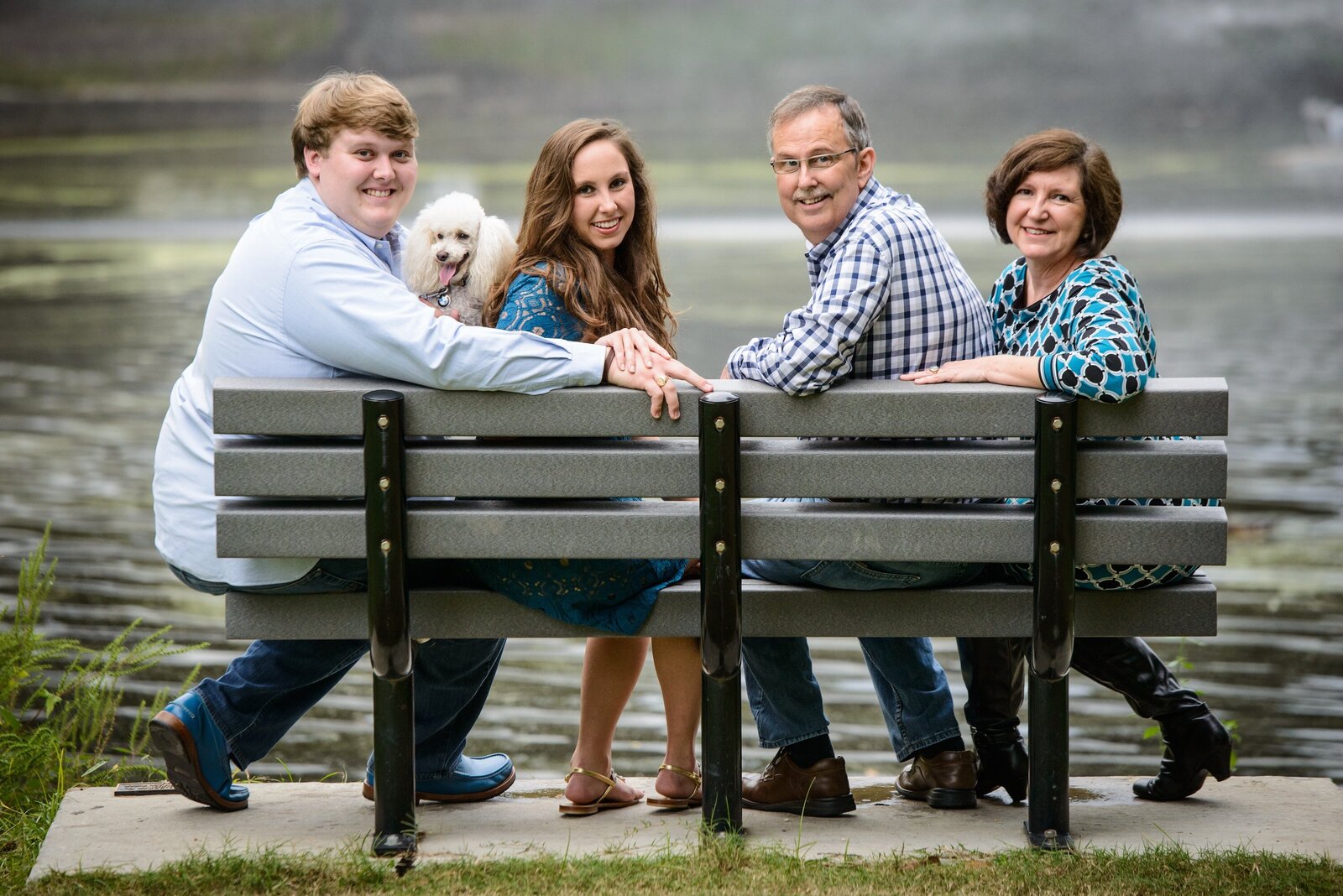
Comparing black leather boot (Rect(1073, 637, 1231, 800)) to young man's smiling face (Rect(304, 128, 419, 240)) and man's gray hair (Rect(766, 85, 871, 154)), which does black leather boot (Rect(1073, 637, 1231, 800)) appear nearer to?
man's gray hair (Rect(766, 85, 871, 154))

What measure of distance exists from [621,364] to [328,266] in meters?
0.64

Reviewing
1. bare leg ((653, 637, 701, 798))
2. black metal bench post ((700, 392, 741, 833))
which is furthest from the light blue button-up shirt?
bare leg ((653, 637, 701, 798))

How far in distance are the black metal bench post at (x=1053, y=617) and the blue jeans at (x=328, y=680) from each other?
1221 millimetres

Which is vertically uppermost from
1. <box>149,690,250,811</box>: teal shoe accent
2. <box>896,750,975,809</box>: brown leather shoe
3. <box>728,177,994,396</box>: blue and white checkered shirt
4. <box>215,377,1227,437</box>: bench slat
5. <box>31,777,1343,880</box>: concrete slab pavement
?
<box>728,177,994,396</box>: blue and white checkered shirt

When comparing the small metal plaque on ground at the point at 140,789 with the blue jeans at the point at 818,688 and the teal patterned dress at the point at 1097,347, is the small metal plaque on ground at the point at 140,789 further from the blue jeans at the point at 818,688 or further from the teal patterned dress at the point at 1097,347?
the teal patterned dress at the point at 1097,347

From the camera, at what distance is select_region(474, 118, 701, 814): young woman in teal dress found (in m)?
3.08

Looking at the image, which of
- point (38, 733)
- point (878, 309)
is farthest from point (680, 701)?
point (38, 733)

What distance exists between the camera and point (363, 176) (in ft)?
10.7

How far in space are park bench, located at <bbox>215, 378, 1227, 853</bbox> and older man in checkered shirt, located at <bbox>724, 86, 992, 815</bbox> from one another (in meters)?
0.12

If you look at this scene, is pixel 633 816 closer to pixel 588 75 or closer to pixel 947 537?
pixel 947 537

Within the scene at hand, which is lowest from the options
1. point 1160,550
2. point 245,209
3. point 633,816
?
point 633,816

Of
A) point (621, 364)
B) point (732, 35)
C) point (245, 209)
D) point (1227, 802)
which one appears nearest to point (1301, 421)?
point (1227, 802)

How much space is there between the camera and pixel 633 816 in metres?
3.31

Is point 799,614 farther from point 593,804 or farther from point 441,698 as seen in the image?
point 441,698
